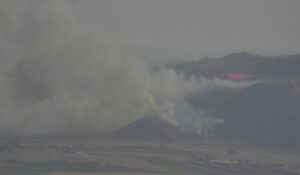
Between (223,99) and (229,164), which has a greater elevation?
(223,99)

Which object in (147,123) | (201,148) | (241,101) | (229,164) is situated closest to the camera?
(229,164)

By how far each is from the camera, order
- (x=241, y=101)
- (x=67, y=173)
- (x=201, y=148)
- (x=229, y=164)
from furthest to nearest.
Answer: (x=241, y=101), (x=201, y=148), (x=229, y=164), (x=67, y=173)

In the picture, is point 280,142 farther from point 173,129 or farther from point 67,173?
point 67,173

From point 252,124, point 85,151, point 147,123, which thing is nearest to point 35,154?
point 85,151

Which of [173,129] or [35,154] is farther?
[173,129]

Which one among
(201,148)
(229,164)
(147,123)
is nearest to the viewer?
(229,164)

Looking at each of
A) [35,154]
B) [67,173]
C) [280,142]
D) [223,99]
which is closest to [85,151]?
[35,154]

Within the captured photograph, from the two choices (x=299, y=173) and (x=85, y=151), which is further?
(x=85, y=151)

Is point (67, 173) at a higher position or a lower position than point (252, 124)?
lower

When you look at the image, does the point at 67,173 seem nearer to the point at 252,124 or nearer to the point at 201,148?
the point at 201,148
